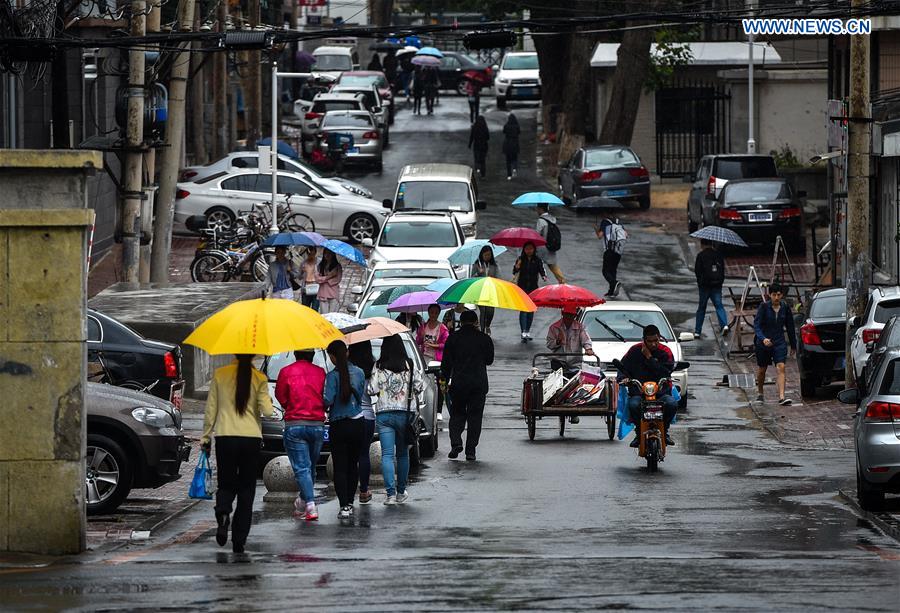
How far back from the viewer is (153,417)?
1444 cm

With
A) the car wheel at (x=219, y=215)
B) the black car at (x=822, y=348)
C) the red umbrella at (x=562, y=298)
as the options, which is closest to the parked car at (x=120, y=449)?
the red umbrella at (x=562, y=298)

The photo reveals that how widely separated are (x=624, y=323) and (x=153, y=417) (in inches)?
432

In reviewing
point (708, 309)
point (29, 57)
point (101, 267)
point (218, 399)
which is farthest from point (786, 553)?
point (101, 267)

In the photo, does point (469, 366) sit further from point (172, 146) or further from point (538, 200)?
point (538, 200)

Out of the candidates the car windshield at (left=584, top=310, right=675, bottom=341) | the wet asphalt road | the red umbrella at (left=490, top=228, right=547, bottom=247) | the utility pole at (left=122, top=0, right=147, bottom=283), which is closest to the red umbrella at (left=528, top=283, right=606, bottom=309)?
the wet asphalt road

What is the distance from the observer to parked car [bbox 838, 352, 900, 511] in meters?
13.8

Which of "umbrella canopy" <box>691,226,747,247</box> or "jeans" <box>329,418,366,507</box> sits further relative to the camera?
"umbrella canopy" <box>691,226,747,247</box>

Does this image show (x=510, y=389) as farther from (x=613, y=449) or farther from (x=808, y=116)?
(x=808, y=116)

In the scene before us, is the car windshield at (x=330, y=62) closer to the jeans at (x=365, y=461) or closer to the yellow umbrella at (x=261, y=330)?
the jeans at (x=365, y=461)

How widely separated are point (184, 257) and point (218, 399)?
24388mm

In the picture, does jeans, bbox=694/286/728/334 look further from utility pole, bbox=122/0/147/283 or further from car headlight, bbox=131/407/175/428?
car headlight, bbox=131/407/175/428

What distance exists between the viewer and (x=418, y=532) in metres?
13.0

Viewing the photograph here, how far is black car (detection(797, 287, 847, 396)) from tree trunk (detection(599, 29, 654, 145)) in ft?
69.2

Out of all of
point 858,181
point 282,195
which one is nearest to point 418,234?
point 282,195
